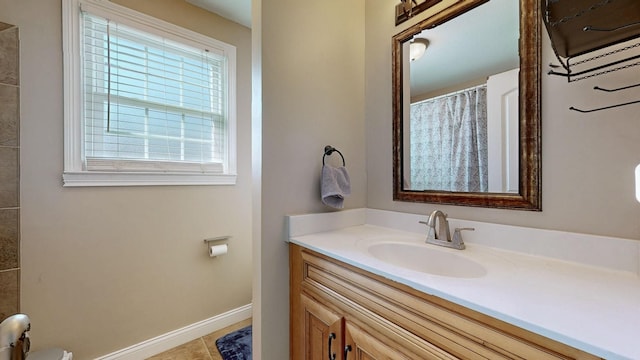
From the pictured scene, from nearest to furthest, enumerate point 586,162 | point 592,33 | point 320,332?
point 592,33 < point 586,162 < point 320,332

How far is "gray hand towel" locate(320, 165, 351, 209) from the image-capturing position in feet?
4.33

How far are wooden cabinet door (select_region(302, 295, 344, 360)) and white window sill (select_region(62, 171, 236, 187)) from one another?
1.24m

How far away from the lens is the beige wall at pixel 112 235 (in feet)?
4.60

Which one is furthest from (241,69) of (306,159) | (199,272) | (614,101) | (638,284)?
(638,284)

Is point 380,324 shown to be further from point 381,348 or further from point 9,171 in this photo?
point 9,171

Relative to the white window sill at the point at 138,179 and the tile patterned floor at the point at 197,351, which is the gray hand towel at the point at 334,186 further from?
the tile patterned floor at the point at 197,351

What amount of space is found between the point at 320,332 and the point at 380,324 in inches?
14.3

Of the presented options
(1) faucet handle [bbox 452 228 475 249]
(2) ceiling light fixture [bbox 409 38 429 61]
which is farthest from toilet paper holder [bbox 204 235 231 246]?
(2) ceiling light fixture [bbox 409 38 429 61]

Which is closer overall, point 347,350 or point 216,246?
point 347,350

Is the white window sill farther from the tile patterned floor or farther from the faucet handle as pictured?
the faucet handle

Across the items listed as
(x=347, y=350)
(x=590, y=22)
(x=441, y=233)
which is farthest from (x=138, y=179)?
(x=590, y=22)

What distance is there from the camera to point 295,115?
4.31ft

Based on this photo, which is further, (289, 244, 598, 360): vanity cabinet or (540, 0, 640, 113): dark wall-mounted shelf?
(540, 0, 640, 113): dark wall-mounted shelf

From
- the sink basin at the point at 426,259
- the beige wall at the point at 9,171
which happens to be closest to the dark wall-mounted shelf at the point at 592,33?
the sink basin at the point at 426,259
